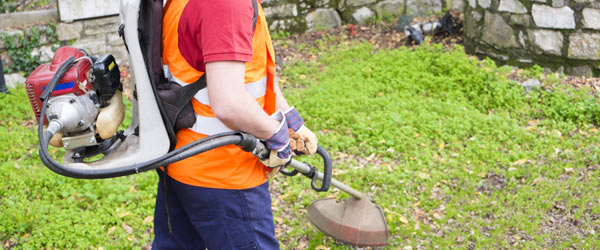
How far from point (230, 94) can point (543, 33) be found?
4.80m

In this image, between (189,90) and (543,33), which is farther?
(543,33)

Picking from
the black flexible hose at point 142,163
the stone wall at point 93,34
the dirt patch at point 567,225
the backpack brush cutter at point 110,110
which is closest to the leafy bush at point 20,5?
the stone wall at point 93,34

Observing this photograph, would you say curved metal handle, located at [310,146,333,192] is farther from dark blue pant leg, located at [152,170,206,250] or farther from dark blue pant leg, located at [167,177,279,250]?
dark blue pant leg, located at [152,170,206,250]

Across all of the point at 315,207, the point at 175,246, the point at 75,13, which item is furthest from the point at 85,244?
the point at 75,13

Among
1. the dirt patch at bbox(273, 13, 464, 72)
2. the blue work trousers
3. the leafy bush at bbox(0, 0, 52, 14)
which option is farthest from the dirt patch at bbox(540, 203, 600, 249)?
the leafy bush at bbox(0, 0, 52, 14)

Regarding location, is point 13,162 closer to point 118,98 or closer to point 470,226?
point 118,98

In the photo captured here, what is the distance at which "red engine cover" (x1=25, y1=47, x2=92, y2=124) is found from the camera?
77.7 inches

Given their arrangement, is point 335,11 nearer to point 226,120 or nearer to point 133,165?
point 226,120

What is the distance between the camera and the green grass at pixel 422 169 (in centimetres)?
370

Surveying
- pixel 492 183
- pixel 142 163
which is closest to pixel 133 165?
pixel 142 163

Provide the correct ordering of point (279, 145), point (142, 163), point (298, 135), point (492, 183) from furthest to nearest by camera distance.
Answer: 1. point (492, 183)
2. point (298, 135)
3. point (279, 145)
4. point (142, 163)

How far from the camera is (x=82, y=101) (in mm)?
2004

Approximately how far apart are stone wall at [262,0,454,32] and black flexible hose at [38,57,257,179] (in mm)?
5787

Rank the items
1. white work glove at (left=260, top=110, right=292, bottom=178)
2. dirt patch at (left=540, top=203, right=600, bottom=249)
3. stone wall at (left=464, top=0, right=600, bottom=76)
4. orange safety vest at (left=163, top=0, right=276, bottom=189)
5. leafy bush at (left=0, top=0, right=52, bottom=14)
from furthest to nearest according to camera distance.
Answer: leafy bush at (left=0, top=0, right=52, bottom=14), stone wall at (left=464, top=0, right=600, bottom=76), dirt patch at (left=540, top=203, right=600, bottom=249), white work glove at (left=260, top=110, right=292, bottom=178), orange safety vest at (left=163, top=0, right=276, bottom=189)
